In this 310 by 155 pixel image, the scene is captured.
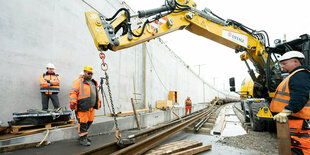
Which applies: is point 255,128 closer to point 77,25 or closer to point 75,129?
point 75,129

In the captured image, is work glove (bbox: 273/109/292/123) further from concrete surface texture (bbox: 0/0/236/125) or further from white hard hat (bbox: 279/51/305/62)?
concrete surface texture (bbox: 0/0/236/125)

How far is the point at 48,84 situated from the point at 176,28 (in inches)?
162


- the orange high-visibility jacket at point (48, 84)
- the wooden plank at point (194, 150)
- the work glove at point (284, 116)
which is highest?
the orange high-visibility jacket at point (48, 84)

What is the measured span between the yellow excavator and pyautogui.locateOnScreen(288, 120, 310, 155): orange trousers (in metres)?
2.20

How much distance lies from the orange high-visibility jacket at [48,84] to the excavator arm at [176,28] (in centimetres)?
285

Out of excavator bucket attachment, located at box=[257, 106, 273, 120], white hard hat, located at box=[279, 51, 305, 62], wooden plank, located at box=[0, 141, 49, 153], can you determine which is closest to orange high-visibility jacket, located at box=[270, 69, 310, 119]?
white hard hat, located at box=[279, 51, 305, 62]

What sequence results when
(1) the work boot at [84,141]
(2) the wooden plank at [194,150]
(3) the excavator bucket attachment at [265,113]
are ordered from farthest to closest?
1. (3) the excavator bucket attachment at [265,113]
2. (1) the work boot at [84,141]
3. (2) the wooden plank at [194,150]

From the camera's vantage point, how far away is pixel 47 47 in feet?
16.3

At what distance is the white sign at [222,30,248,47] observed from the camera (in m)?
4.34

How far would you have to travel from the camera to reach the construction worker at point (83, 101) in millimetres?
3445

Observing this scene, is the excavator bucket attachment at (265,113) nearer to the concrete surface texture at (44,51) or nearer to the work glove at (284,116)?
the work glove at (284,116)

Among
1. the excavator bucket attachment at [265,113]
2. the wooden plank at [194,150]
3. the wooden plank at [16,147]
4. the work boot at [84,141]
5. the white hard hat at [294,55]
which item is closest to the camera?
the white hard hat at [294,55]

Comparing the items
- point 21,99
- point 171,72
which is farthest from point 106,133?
point 171,72

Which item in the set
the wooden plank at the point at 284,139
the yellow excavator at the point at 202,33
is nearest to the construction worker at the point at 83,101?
the yellow excavator at the point at 202,33
